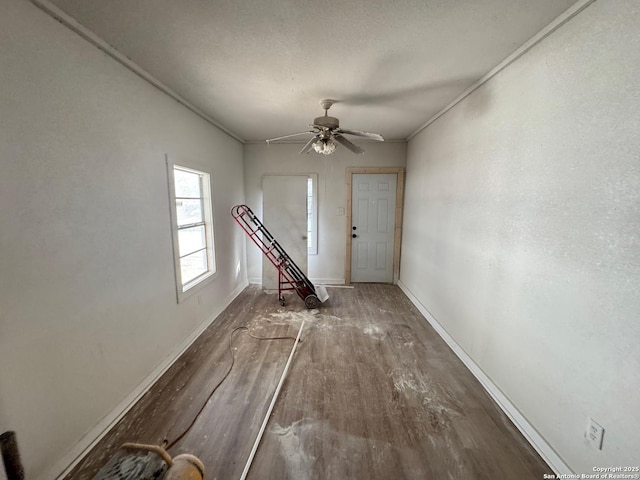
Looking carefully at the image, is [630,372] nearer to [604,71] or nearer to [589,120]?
[589,120]

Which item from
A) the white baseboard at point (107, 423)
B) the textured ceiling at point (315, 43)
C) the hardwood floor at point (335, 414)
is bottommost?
the hardwood floor at point (335, 414)

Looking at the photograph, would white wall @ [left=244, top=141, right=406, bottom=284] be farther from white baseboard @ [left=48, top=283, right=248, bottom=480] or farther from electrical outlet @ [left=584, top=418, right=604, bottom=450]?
electrical outlet @ [left=584, top=418, right=604, bottom=450]

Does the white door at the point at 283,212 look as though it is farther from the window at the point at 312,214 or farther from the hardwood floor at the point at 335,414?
the hardwood floor at the point at 335,414

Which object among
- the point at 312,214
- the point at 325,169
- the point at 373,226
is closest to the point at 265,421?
the point at 312,214

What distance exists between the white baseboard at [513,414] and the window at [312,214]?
2368mm

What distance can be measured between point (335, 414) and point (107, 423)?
1461 millimetres

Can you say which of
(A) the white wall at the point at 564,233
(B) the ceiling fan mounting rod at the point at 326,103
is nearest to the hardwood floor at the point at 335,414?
(A) the white wall at the point at 564,233

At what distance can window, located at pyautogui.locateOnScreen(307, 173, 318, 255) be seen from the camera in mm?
4203

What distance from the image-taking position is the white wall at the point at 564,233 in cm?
106

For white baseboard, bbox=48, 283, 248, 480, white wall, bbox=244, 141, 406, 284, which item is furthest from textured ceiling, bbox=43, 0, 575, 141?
white baseboard, bbox=48, 283, 248, 480

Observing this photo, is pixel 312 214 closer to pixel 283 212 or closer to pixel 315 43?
pixel 283 212

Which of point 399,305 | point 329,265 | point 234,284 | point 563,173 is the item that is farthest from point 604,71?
point 234,284

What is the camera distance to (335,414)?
1.74 m

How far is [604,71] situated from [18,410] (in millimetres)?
3081
